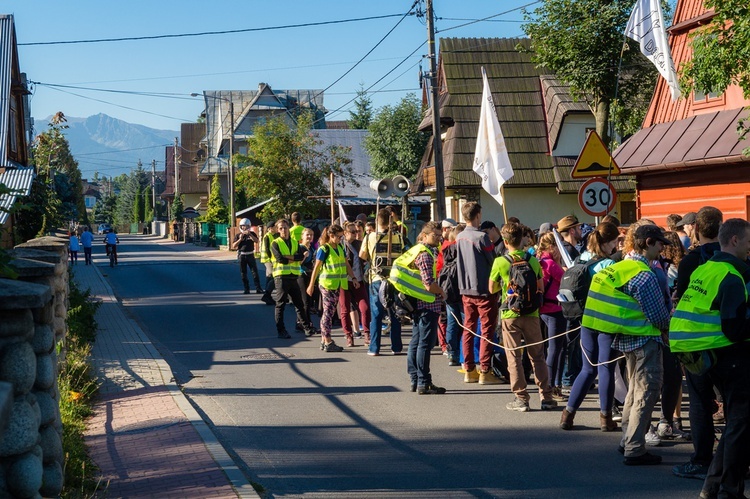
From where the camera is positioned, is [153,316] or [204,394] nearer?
[204,394]

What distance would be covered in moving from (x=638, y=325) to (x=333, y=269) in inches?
295

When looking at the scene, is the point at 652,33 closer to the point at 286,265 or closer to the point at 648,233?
the point at 286,265

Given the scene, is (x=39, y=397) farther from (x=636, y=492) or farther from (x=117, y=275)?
(x=117, y=275)

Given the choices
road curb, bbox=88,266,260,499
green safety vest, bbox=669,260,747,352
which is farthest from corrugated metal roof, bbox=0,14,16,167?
green safety vest, bbox=669,260,747,352

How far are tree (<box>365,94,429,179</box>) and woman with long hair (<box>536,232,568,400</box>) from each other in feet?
139

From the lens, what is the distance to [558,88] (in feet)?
126

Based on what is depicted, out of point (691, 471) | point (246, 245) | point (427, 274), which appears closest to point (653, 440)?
point (691, 471)

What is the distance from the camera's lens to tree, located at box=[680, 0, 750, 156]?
13086 millimetres

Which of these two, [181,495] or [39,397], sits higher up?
[39,397]

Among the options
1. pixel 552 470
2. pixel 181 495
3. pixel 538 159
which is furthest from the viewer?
pixel 538 159

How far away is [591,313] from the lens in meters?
8.02

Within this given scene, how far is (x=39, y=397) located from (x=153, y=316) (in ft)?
48.7

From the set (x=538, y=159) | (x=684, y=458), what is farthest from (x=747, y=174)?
(x=538, y=159)

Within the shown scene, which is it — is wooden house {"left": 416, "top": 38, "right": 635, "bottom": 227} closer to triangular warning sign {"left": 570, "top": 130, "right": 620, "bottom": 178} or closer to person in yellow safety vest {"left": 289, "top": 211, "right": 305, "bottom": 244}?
person in yellow safety vest {"left": 289, "top": 211, "right": 305, "bottom": 244}
